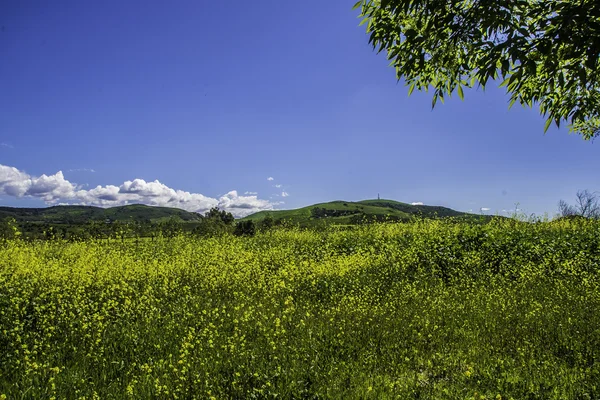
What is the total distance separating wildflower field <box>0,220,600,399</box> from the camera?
531 centimetres

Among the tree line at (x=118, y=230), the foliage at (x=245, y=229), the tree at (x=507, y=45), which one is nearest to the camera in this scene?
the tree at (x=507, y=45)

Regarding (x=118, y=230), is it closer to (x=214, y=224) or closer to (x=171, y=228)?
(x=171, y=228)

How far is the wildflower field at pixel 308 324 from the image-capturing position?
17.4 ft

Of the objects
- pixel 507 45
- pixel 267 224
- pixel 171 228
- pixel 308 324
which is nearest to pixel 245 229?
pixel 267 224

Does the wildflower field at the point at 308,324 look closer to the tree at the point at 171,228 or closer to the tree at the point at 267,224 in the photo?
the tree at the point at 171,228

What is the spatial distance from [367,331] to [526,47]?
548 centimetres

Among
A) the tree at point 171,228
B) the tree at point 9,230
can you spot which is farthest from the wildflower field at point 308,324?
the tree at point 171,228

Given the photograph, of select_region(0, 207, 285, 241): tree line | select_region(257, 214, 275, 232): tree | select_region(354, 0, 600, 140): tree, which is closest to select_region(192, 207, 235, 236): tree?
select_region(0, 207, 285, 241): tree line

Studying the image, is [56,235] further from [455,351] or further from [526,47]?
[526,47]

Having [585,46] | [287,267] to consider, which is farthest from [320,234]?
[585,46]

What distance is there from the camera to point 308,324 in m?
7.70

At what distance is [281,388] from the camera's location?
5.08m

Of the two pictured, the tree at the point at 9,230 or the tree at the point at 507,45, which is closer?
the tree at the point at 507,45

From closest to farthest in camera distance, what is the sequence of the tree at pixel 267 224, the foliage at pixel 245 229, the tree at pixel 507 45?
the tree at pixel 507 45 < the foliage at pixel 245 229 < the tree at pixel 267 224
